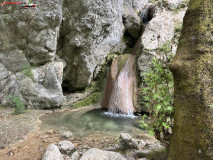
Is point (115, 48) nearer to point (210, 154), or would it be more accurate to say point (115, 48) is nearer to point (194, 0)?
point (194, 0)

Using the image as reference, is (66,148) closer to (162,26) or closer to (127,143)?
(127,143)

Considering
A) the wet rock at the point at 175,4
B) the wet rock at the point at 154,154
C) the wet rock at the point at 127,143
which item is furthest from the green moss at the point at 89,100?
the wet rock at the point at 175,4

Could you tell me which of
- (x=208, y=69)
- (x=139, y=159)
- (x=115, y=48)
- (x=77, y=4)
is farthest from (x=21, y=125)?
(x=115, y=48)

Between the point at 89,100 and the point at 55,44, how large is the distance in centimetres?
433

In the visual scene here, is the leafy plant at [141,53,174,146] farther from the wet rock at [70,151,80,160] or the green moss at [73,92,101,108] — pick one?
the green moss at [73,92,101,108]

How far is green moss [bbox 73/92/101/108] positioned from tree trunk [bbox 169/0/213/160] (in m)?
7.94

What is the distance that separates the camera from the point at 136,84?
9055 millimetres

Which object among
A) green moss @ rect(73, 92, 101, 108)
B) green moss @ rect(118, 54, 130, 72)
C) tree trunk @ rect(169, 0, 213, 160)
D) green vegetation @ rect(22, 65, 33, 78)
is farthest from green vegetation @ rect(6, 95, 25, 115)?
tree trunk @ rect(169, 0, 213, 160)

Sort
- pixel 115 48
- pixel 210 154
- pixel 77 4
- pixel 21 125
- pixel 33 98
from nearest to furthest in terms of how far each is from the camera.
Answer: pixel 210 154
pixel 21 125
pixel 33 98
pixel 77 4
pixel 115 48

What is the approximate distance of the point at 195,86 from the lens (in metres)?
1.81

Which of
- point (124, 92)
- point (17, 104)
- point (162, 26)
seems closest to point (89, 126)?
point (17, 104)

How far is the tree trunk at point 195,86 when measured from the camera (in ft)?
5.68

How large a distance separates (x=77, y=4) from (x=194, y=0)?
778 cm

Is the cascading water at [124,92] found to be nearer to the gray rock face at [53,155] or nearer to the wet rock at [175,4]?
the gray rock face at [53,155]
